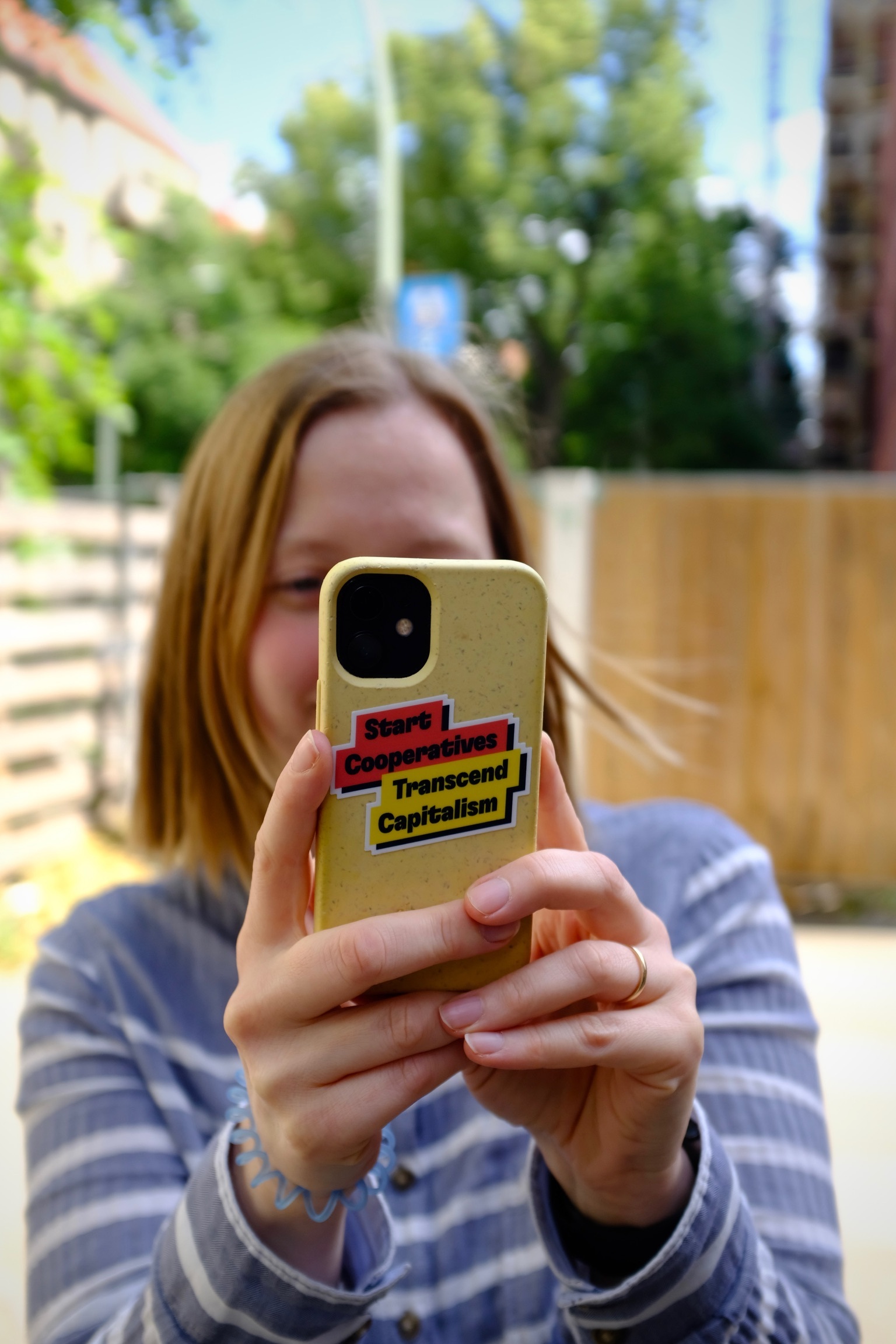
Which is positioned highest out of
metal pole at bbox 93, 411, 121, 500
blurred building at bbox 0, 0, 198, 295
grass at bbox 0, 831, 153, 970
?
blurred building at bbox 0, 0, 198, 295

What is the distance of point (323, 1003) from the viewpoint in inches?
→ 18.5

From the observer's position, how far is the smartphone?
0.49 meters

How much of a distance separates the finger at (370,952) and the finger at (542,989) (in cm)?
3

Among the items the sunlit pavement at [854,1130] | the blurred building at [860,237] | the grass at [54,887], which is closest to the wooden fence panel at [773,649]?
the sunlit pavement at [854,1130]

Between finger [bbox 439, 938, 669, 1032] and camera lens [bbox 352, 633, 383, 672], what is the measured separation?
0.52 ft

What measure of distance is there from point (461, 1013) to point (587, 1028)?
60 mm

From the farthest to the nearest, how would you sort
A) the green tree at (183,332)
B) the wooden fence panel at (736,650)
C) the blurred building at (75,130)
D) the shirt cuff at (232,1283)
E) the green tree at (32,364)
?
the green tree at (183,332) < the wooden fence panel at (736,650) < the green tree at (32,364) < the blurred building at (75,130) < the shirt cuff at (232,1283)

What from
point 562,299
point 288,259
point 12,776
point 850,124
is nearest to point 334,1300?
point 12,776

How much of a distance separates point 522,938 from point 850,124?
8.84 meters

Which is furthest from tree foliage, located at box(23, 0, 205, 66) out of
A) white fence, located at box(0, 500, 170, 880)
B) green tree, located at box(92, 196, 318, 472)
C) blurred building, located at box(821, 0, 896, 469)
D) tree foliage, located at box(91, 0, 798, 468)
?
tree foliage, located at box(91, 0, 798, 468)

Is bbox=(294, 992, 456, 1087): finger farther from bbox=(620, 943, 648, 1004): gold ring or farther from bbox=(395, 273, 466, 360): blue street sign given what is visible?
bbox=(395, 273, 466, 360): blue street sign

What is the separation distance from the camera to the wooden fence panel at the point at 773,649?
374 cm

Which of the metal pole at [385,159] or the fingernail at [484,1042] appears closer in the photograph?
the fingernail at [484,1042]

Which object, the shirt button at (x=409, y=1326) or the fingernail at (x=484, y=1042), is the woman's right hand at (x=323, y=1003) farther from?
the shirt button at (x=409, y=1326)
